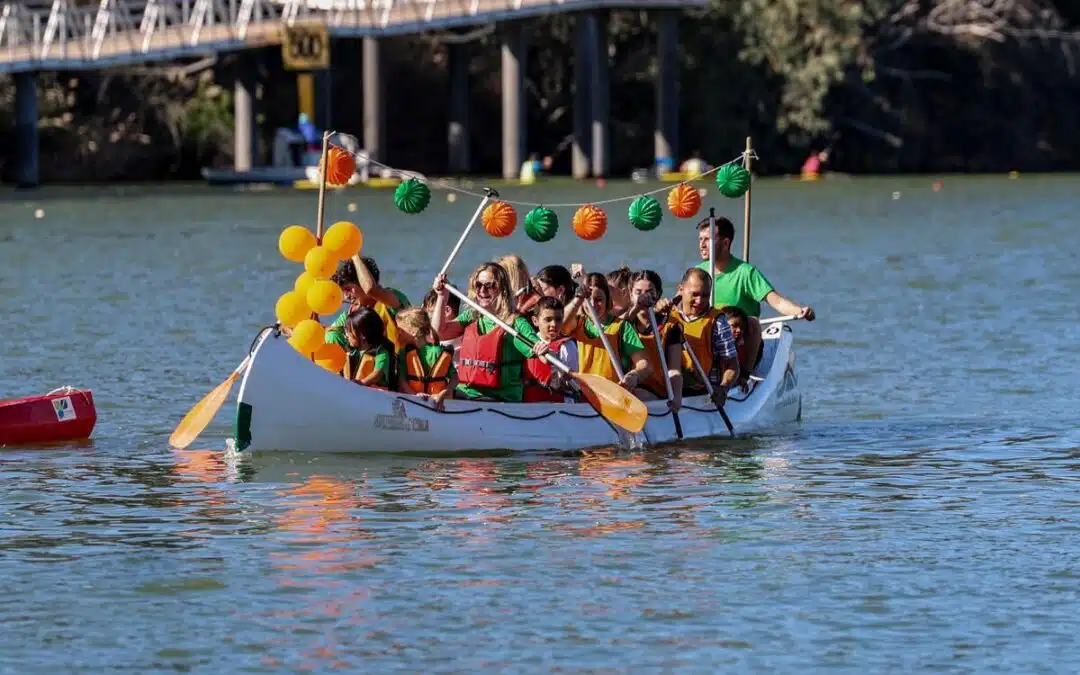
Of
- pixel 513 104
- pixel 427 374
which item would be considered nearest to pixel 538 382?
pixel 427 374

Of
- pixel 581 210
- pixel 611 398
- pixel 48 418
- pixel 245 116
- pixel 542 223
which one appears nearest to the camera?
pixel 611 398

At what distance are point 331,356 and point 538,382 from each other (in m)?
1.47

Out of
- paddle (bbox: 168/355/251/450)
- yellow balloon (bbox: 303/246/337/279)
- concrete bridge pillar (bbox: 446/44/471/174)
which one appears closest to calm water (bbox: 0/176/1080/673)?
paddle (bbox: 168/355/251/450)

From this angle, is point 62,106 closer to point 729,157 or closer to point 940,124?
point 729,157

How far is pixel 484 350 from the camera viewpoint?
16.2m

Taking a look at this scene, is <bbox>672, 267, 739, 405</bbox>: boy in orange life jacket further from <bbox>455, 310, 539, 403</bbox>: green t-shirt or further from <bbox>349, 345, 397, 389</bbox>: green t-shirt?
<bbox>349, 345, 397, 389</bbox>: green t-shirt

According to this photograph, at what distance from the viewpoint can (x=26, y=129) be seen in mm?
55250

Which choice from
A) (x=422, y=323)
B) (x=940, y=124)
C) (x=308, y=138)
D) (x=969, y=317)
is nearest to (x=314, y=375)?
(x=422, y=323)

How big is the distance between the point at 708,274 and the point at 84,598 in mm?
6430

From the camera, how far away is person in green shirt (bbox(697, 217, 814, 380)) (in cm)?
1739

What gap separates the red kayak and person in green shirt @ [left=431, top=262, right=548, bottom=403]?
8.84 ft

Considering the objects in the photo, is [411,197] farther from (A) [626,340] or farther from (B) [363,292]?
(A) [626,340]

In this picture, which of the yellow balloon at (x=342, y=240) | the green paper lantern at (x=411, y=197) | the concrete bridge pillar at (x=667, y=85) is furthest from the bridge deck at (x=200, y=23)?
the yellow balloon at (x=342, y=240)

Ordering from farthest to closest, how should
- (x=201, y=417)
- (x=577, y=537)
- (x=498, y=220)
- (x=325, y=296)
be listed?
(x=498, y=220), (x=201, y=417), (x=325, y=296), (x=577, y=537)
